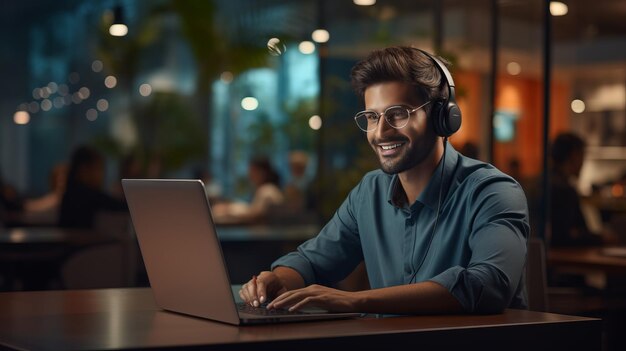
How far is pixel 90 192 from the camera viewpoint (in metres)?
7.52

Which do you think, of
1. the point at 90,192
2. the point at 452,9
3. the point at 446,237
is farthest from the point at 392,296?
the point at 90,192

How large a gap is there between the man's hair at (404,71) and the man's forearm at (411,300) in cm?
57

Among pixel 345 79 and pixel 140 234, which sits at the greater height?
pixel 345 79

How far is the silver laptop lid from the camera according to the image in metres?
1.91

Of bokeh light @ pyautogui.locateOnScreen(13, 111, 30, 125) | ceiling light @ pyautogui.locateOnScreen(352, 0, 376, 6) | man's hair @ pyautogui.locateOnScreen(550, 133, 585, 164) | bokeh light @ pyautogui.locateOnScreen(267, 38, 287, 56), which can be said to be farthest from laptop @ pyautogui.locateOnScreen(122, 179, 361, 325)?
bokeh light @ pyautogui.locateOnScreen(13, 111, 30, 125)

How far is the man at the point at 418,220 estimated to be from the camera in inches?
84.3

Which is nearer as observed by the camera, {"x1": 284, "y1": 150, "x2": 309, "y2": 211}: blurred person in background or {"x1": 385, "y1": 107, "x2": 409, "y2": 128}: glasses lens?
{"x1": 385, "y1": 107, "x2": 409, "y2": 128}: glasses lens

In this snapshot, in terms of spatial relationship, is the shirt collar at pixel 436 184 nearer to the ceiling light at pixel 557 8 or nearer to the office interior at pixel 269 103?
the office interior at pixel 269 103

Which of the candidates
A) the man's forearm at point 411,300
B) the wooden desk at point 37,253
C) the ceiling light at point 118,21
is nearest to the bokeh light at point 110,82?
the ceiling light at point 118,21

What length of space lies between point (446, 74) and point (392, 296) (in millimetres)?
692

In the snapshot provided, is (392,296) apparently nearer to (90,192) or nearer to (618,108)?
(618,108)

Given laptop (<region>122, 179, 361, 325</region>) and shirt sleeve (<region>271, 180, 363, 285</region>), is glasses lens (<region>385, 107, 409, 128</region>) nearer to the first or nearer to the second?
shirt sleeve (<region>271, 180, 363, 285</region>)

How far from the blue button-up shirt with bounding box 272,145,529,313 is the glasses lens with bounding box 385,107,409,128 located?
16 cm

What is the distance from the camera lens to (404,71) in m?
2.45
